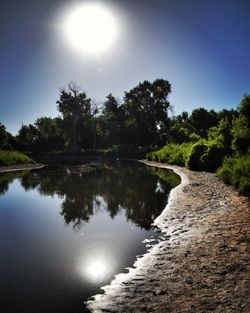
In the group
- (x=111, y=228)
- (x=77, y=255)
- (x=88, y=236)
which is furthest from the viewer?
(x=111, y=228)

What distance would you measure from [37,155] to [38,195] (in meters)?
59.7

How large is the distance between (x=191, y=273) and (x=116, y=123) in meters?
74.6

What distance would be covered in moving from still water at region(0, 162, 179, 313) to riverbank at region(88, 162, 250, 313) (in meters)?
0.50

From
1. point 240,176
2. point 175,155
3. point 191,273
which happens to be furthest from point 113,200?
point 175,155

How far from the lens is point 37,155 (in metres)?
76.4

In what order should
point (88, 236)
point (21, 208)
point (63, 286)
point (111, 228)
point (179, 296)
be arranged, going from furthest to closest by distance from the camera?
1. point (21, 208)
2. point (111, 228)
3. point (88, 236)
4. point (63, 286)
5. point (179, 296)

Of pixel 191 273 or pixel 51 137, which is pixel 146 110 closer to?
pixel 51 137

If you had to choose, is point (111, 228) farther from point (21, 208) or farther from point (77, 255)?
point (21, 208)

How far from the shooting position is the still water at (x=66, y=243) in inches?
231

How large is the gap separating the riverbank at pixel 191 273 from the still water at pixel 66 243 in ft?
1.65

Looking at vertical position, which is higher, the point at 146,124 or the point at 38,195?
the point at 146,124

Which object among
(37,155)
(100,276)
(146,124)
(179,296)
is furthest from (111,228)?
(37,155)

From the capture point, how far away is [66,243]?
902 cm

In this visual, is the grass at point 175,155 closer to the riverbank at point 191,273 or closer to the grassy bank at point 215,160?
the grassy bank at point 215,160
